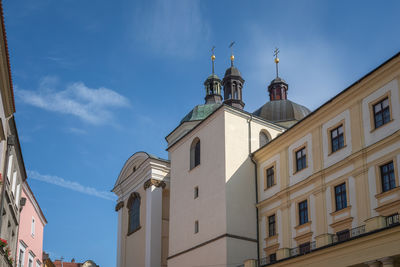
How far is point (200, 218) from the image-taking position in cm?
3145

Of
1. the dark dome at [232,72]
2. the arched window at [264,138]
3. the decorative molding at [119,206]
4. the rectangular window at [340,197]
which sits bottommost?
the rectangular window at [340,197]

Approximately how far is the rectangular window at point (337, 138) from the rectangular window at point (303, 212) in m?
3.07

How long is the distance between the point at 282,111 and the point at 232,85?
4670 mm

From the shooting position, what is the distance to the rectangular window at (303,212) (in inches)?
1067

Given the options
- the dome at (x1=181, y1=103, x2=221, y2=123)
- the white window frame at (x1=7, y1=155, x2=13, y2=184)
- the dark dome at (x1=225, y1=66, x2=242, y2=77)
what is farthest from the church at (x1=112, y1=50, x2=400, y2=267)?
the white window frame at (x1=7, y1=155, x2=13, y2=184)

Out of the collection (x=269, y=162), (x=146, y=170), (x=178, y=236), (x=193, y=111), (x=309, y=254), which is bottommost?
(x=309, y=254)

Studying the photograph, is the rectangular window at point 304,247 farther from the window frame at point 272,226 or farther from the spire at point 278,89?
the spire at point 278,89

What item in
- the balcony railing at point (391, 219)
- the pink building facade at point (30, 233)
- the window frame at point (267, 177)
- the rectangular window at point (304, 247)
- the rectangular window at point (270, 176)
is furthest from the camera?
the rectangular window at point (270, 176)

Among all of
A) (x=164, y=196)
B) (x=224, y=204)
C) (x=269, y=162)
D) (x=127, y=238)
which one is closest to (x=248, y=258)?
(x=224, y=204)

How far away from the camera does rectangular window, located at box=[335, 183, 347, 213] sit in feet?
81.8

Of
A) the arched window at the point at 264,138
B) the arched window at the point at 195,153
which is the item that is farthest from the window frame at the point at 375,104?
the arched window at the point at 195,153

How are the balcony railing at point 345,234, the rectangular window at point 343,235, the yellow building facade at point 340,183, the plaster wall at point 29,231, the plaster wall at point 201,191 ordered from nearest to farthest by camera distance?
the yellow building facade at point 340,183 → the balcony railing at point 345,234 → the rectangular window at point 343,235 → the plaster wall at point 29,231 → the plaster wall at point 201,191

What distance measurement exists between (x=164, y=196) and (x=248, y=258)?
12.8 m

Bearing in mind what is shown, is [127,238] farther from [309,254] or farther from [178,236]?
[309,254]
